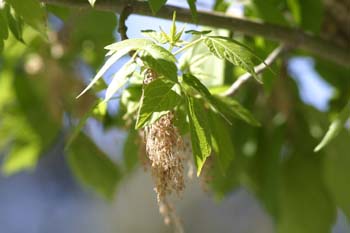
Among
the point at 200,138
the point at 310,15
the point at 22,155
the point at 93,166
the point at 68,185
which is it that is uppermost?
the point at 200,138

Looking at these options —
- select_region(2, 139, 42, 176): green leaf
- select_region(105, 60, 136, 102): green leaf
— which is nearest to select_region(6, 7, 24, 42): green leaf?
select_region(105, 60, 136, 102): green leaf

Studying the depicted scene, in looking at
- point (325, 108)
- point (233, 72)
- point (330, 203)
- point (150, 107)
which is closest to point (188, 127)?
point (150, 107)

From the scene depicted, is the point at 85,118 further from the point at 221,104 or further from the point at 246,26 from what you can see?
the point at 246,26

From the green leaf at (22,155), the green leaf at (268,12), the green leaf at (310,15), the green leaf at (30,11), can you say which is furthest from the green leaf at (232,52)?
the green leaf at (22,155)

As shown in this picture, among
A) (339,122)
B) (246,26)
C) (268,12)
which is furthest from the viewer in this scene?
(268,12)

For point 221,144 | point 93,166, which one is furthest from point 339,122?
point 93,166

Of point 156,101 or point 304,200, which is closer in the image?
point 156,101
